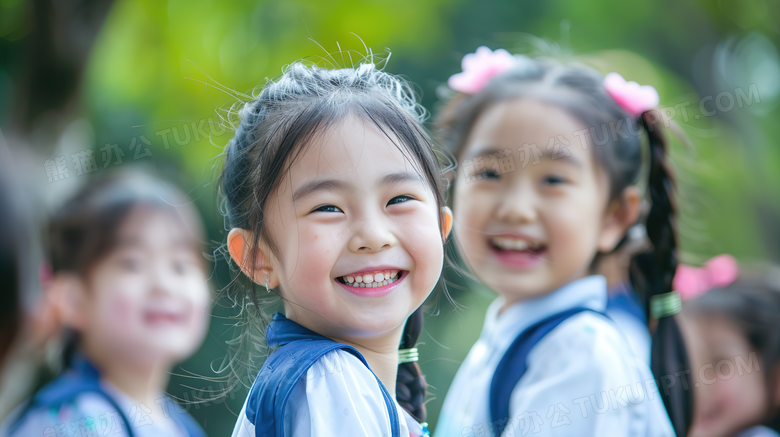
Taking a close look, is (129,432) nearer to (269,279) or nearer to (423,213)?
(269,279)

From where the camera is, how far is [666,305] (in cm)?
167

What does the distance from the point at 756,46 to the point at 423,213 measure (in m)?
4.80

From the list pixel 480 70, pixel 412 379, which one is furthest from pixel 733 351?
pixel 412 379

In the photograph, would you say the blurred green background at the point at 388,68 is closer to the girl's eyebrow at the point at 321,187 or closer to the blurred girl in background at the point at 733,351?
the blurred girl in background at the point at 733,351

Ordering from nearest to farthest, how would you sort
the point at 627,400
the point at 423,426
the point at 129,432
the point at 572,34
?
the point at 423,426 → the point at 627,400 → the point at 129,432 → the point at 572,34

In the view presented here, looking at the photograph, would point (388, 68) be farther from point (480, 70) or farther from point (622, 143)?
point (622, 143)

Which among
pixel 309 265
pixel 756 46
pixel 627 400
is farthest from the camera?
pixel 756 46

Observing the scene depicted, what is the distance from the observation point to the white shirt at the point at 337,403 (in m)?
0.85

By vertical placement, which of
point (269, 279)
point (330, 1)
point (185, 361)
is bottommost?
point (185, 361)

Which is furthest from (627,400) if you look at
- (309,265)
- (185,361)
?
(185,361)

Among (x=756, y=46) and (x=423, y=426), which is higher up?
(x=756, y=46)

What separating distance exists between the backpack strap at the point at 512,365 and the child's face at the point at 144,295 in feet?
4.13

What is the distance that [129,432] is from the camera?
1910 millimetres

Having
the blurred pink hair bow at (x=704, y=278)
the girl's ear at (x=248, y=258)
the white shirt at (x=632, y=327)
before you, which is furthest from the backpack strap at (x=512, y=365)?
the blurred pink hair bow at (x=704, y=278)
